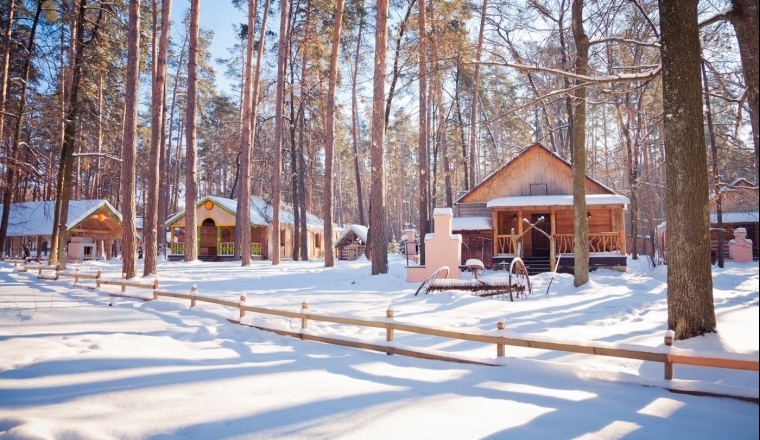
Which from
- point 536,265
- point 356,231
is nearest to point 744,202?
point 536,265

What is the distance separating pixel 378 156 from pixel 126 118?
8338mm

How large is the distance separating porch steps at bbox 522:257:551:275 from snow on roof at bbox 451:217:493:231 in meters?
2.70

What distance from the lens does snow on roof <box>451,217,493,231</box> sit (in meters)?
21.5

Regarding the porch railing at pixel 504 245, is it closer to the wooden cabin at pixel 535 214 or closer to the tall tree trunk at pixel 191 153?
the wooden cabin at pixel 535 214

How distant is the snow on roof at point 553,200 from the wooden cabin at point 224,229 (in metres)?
17.3

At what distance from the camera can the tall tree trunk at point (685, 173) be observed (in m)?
3.03

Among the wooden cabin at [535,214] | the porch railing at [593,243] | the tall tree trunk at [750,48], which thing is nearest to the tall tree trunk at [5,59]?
the wooden cabin at [535,214]

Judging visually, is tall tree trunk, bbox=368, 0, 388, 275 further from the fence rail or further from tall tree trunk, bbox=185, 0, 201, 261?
tall tree trunk, bbox=185, 0, 201, 261

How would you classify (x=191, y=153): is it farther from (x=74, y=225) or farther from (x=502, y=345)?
(x=502, y=345)

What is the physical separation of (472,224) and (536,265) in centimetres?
378

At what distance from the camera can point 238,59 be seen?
32750 mm

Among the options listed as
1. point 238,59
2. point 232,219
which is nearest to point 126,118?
point 232,219

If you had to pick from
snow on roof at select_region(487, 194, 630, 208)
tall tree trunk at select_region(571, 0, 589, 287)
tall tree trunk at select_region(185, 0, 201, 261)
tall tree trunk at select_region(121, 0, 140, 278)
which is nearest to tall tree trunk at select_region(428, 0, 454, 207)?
tall tree trunk at select_region(571, 0, 589, 287)

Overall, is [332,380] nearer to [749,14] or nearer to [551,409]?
[551,409]
